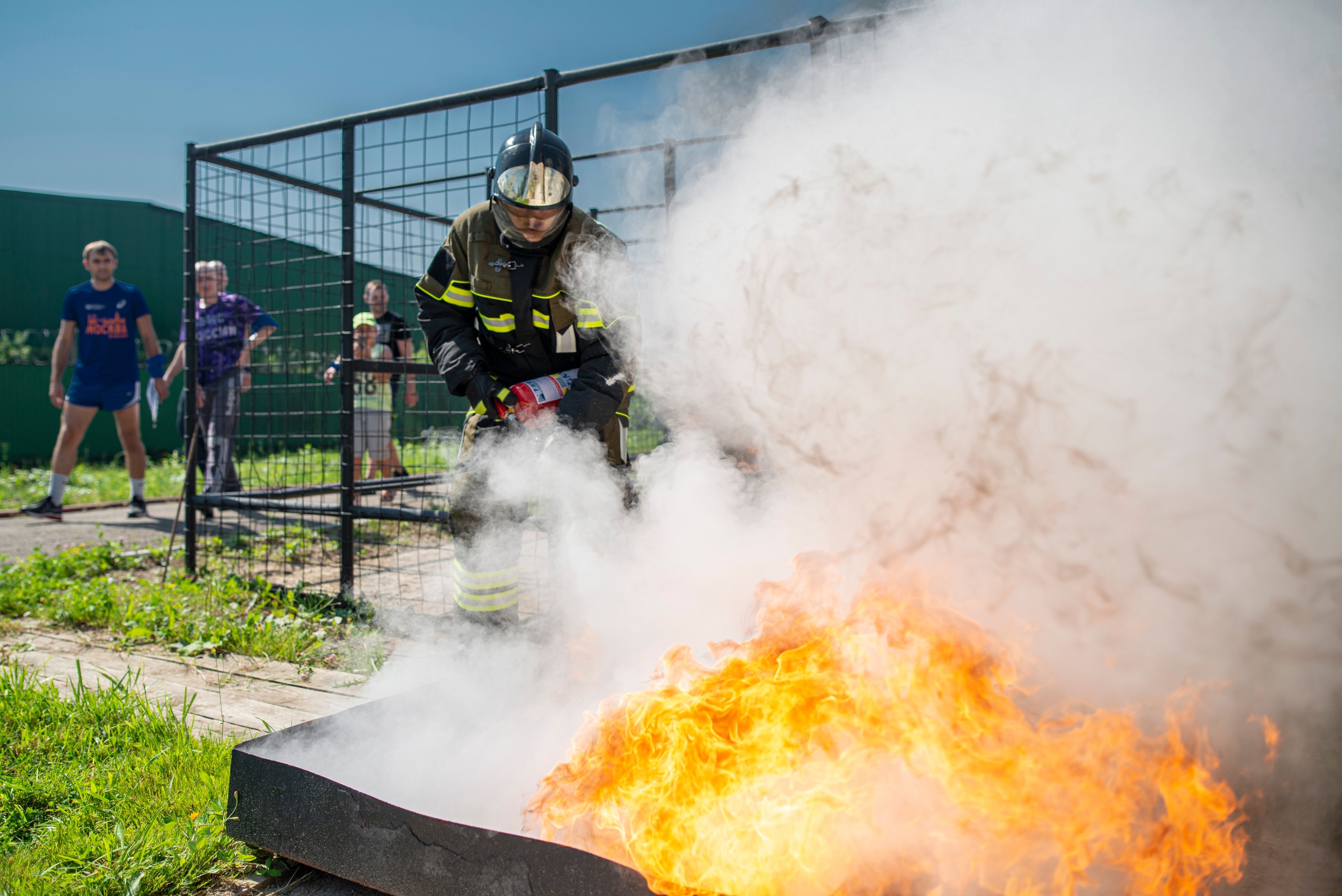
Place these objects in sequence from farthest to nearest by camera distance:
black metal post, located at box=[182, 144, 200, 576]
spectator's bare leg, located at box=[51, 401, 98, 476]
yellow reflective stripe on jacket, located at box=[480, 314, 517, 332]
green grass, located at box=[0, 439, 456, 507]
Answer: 1. green grass, located at box=[0, 439, 456, 507]
2. spectator's bare leg, located at box=[51, 401, 98, 476]
3. black metal post, located at box=[182, 144, 200, 576]
4. yellow reflective stripe on jacket, located at box=[480, 314, 517, 332]

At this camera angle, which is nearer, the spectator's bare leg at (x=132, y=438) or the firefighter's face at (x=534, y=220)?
the firefighter's face at (x=534, y=220)

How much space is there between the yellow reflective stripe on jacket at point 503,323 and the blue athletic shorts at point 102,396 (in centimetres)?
612

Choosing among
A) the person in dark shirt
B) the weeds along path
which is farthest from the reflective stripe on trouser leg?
the person in dark shirt

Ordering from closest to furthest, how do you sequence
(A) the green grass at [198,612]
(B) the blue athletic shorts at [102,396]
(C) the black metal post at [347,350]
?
(A) the green grass at [198,612] < (C) the black metal post at [347,350] < (B) the blue athletic shorts at [102,396]

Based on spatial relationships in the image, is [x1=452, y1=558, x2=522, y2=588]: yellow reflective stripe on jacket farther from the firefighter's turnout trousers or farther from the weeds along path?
the weeds along path

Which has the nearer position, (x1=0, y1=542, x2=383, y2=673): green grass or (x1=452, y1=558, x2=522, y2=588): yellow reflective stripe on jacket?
(x1=452, y1=558, x2=522, y2=588): yellow reflective stripe on jacket

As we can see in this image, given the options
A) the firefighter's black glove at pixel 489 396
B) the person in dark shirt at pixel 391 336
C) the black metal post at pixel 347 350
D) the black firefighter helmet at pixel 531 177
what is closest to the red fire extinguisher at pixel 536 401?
the firefighter's black glove at pixel 489 396

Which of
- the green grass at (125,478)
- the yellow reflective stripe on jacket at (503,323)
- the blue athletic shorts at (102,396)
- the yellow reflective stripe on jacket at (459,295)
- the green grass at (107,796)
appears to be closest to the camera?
the green grass at (107,796)

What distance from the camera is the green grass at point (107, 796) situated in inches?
82.7

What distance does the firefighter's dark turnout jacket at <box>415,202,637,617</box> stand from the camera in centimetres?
327

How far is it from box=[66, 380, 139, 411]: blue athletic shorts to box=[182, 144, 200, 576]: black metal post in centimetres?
271

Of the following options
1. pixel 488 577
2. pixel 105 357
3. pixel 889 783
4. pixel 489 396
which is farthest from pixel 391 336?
pixel 889 783

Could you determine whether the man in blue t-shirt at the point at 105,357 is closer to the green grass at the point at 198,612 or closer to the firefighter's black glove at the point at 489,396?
the green grass at the point at 198,612

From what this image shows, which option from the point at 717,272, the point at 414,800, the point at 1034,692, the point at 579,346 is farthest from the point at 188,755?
the point at 1034,692
